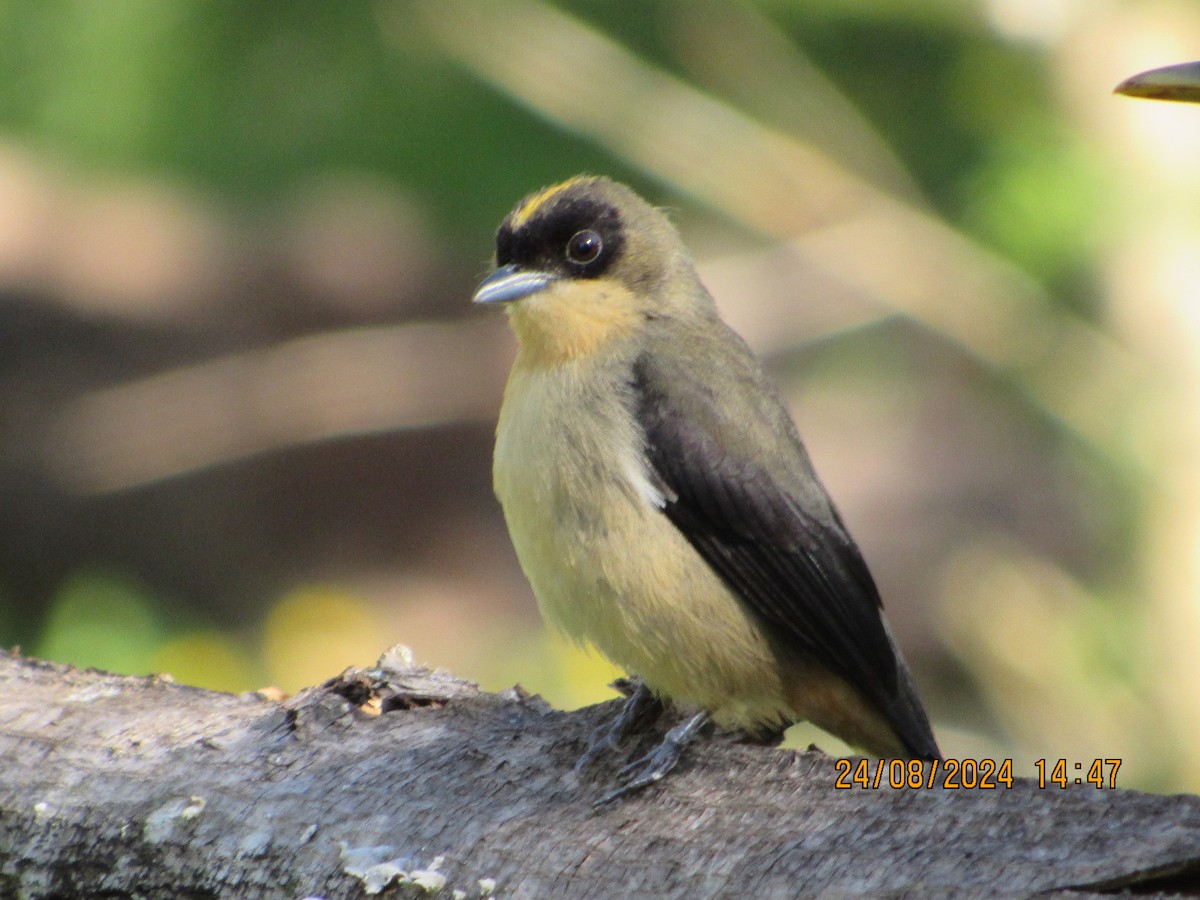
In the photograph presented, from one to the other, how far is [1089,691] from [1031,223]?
2.30m

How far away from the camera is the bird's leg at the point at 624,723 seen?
12.1ft

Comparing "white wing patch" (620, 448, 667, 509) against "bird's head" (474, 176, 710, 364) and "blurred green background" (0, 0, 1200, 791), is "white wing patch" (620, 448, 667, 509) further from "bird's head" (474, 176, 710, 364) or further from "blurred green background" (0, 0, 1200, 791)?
"blurred green background" (0, 0, 1200, 791)

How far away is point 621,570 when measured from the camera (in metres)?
4.15

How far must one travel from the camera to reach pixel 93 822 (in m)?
3.46

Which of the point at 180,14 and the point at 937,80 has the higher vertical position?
the point at 180,14

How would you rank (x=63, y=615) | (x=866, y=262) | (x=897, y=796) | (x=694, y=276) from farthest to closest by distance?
(x=866, y=262)
(x=63, y=615)
(x=694, y=276)
(x=897, y=796)

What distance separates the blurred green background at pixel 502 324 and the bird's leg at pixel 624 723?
2.05 metres

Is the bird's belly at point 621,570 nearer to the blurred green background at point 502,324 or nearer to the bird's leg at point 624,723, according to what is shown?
the bird's leg at point 624,723

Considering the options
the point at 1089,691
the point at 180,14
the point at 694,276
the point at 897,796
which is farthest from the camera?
the point at 180,14

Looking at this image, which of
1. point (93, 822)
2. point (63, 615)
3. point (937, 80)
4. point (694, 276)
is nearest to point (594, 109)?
point (937, 80)

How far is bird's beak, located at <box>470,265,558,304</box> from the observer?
4.68 m

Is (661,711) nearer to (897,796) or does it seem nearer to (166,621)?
(897,796)

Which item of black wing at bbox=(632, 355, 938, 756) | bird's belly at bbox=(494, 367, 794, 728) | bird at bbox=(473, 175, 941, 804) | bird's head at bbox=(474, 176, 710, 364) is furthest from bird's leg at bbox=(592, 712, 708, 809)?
bird's head at bbox=(474, 176, 710, 364)

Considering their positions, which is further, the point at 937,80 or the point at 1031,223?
the point at 937,80
